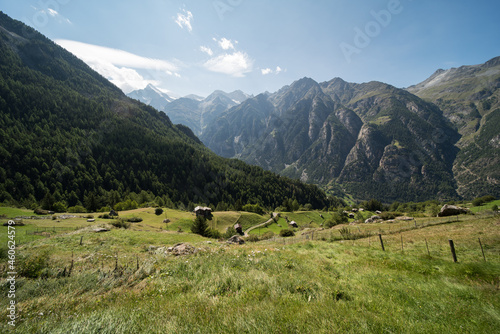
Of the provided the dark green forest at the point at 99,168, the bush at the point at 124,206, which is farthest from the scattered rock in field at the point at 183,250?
the dark green forest at the point at 99,168

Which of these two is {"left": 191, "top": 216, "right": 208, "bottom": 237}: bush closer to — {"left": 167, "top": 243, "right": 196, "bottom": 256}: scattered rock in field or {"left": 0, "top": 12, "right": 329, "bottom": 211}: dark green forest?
{"left": 167, "top": 243, "right": 196, "bottom": 256}: scattered rock in field

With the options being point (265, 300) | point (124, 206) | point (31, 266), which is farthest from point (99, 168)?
point (265, 300)

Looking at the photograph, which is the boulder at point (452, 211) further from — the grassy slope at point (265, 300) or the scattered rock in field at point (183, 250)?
the scattered rock in field at point (183, 250)

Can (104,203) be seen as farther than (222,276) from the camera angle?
Yes

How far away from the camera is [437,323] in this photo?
5621mm

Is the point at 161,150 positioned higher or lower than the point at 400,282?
higher

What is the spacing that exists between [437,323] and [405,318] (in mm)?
977

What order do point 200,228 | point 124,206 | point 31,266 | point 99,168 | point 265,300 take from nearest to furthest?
point 265,300, point 31,266, point 200,228, point 124,206, point 99,168

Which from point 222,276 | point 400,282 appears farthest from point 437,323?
point 222,276

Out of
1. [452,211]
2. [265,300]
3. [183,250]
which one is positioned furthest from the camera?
[452,211]

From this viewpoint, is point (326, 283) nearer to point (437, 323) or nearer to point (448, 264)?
point (437, 323)

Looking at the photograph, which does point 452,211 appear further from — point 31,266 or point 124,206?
point 124,206

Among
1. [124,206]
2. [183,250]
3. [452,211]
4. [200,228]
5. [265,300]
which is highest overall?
[265,300]

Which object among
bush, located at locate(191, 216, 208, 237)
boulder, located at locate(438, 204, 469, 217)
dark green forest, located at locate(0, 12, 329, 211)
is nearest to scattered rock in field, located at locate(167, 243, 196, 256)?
bush, located at locate(191, 216, 208, 237)
